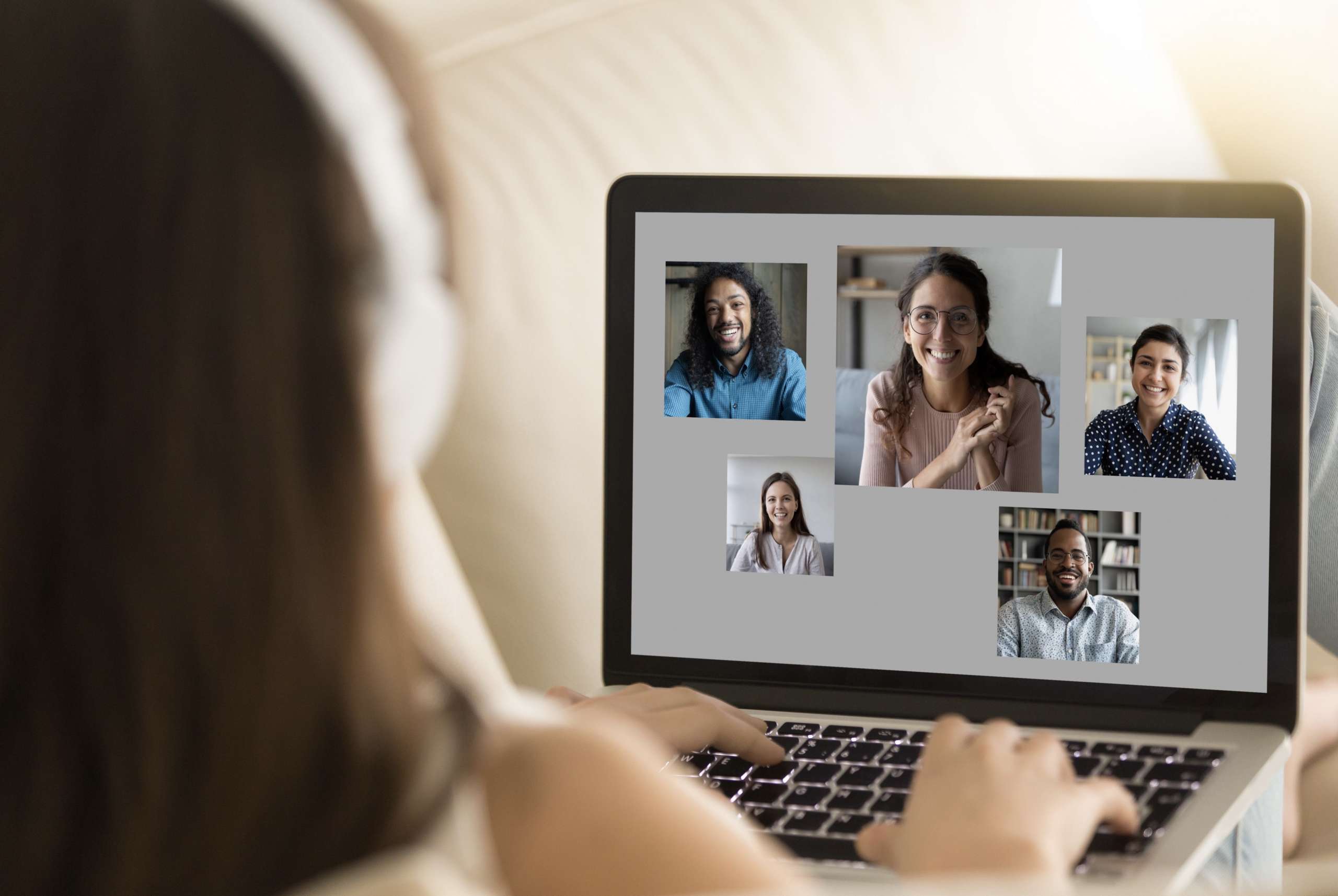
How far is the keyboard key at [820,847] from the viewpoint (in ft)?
1.61

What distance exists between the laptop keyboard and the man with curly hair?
0.59 feet

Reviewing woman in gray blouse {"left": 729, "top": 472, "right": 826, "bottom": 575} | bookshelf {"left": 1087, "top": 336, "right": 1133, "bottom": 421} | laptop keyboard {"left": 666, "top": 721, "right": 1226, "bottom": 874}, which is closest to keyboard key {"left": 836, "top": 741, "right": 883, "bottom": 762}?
laptop keyboard {"left": 666, "top": 721, "right": 1226, "bottom": 874}

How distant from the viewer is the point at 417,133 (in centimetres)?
28

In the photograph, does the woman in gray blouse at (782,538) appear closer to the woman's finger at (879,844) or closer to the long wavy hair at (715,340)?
the long wavy hair at (715,340)

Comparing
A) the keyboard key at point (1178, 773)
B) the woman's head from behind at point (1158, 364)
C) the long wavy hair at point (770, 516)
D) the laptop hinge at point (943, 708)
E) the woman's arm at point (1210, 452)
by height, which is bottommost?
the keyboard key at point (1178, 773)

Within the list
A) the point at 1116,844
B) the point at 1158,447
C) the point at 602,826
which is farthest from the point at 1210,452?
the point at 602,826

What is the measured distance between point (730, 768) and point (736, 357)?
229mm

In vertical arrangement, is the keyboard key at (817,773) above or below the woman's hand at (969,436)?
below

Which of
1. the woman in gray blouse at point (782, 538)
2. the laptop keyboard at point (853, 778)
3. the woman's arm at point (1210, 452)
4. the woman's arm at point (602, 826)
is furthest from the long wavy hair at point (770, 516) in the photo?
the woman's arm at point (602, 826)

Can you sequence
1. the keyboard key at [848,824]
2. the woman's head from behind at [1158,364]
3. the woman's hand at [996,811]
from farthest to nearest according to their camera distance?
the woman's head from behind at [1158,364]
the keyboard key at [848,824]
the woman's hand at [996,811]

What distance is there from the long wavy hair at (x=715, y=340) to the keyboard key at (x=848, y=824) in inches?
10.0

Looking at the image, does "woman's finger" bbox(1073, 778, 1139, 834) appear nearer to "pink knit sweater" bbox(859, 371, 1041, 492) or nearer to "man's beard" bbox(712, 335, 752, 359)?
"pink knit sweater" bbox(859, 371, 1041, 492)

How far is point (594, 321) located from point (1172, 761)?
49cm

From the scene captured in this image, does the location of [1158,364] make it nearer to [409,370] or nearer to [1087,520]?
[1087,520]
